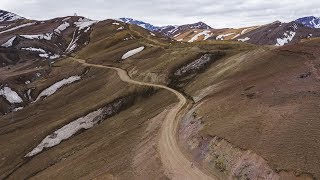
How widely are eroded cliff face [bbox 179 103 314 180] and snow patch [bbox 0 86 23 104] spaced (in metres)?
102

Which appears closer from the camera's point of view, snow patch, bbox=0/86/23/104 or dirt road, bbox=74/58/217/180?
dirt road, bbox=74/58/217/180

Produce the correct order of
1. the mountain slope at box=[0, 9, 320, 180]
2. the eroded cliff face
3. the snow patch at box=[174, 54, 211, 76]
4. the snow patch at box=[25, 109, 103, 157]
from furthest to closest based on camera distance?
the snow patch at box=[174, 54, 211, 76], the snow patch at box=[25, 109, 103, 157], the mountain slope at box=[0, 9, 320, 180], the eroded cliff face

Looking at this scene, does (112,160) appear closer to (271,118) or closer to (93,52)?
(271,118)

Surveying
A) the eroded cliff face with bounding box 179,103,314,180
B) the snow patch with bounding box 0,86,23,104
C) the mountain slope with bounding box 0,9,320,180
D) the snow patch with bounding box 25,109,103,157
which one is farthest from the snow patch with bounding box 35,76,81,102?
the eroded cliff face with bounding box 179,103,314,180

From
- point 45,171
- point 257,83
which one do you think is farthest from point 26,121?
point 257,83

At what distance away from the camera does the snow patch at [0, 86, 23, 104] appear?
467ft

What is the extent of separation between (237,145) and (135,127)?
76.6ft

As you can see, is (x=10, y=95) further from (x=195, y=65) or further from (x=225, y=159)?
(x=225, y=159)

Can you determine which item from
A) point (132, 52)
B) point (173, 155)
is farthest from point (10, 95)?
point (173, 155)

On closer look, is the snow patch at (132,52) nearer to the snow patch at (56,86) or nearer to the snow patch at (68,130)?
the snow patch at (56,86)

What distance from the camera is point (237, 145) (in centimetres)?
4338

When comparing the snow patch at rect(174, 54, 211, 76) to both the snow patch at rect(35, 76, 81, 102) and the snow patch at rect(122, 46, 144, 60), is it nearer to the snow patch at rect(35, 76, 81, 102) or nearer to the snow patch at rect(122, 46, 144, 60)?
the snow patch at rect(122, 46, 144, 60)

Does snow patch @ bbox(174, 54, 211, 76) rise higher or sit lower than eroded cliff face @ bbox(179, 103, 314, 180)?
higher

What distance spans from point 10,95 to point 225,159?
391 ft
